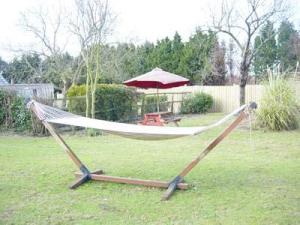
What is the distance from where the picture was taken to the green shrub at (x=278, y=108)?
1049cm

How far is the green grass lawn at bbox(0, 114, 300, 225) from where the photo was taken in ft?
12.7

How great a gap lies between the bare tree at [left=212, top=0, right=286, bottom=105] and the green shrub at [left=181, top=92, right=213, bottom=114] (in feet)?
11.0

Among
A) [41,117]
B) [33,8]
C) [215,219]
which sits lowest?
[215,219]

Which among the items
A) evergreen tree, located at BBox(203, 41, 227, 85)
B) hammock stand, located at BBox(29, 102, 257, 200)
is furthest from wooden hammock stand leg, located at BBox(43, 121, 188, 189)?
evergreen tree, located at BBox(203, 41, 227, 85)

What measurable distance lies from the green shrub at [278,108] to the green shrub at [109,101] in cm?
507

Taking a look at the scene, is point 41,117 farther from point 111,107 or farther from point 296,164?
point 111,107

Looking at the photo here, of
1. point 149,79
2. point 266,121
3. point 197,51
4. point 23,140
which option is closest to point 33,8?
point 197,51

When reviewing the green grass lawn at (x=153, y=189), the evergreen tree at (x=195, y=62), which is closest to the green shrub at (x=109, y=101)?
the green grass lawn at (x=153, y=189)

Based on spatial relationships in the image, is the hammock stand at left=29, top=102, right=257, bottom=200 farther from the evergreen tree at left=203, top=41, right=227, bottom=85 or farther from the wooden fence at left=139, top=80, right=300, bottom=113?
the evergreen tree at left=203, top=41, right=227, bottom=85

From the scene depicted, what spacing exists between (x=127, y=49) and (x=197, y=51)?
4082 millimetres

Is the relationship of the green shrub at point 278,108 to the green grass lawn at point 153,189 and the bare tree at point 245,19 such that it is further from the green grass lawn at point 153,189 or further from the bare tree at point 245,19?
the bare tree at point 245,19

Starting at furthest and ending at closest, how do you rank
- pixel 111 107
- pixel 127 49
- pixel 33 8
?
pixel 127 49, pixel 33 8, pixel 111 107

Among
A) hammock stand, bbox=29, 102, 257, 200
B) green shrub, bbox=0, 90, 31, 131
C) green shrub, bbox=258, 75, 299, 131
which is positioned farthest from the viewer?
green shrub, bbox=0, 90, 31, 131

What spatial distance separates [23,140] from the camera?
965 cm
